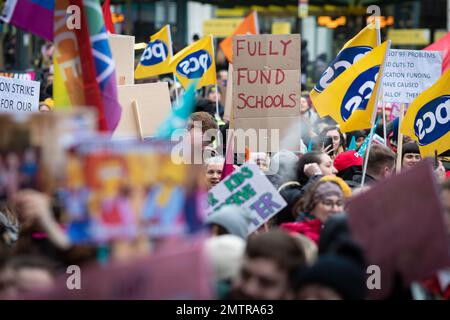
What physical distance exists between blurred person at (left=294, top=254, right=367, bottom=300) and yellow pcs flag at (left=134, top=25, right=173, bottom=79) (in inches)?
356

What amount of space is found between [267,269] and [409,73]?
22.2ft

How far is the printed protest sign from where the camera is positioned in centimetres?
1038

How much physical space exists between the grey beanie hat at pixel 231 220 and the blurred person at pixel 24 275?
5.33 ft

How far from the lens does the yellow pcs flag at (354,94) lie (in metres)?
8.54

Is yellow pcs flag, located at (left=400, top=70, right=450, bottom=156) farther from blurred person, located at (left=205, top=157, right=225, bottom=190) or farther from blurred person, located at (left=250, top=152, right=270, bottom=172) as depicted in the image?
blurred person, located at (left=205, top=157, right=225, bottom=190)

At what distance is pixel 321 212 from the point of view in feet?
19.6

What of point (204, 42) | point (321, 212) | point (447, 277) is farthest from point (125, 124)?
point (204, 42)

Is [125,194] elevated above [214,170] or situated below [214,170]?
above

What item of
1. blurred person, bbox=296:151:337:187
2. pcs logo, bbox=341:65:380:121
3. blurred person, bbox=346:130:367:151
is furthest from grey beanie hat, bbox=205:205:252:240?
blurred person, bbox=346:130:367:151

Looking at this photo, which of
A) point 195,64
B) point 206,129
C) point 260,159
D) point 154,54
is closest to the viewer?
point 260,159

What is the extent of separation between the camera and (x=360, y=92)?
342 inches

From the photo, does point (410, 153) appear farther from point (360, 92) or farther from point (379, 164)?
point (379, 164)

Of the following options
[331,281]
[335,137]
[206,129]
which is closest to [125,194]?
[331,281]
